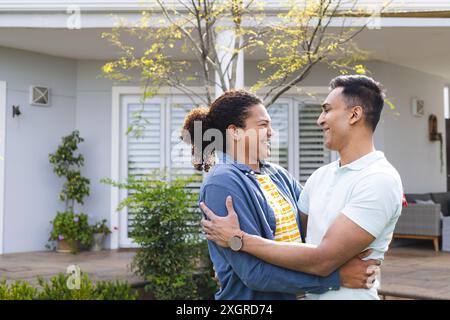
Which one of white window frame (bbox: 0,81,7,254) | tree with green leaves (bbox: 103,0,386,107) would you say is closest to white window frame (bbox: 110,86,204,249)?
white window frame (bbox: 0,81,7,254)

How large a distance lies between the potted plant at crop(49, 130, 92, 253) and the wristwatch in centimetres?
621

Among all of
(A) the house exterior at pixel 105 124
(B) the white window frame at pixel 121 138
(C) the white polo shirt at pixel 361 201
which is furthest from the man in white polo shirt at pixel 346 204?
(B) the white window frame at pixel 121 138

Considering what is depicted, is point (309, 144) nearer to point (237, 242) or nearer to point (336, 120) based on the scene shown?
point (336, 120)

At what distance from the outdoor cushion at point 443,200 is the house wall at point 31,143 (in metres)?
5.50

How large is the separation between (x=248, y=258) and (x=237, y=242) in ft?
0.20

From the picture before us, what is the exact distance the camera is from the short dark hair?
5.76 ft

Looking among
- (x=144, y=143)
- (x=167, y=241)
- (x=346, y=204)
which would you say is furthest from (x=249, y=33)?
(x=346, y=204)

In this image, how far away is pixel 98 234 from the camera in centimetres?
784

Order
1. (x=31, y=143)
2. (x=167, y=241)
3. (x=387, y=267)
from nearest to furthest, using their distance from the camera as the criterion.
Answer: (x=167, y=241), (x=387, y=267), (x=31, y=143)

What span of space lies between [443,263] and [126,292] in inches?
147

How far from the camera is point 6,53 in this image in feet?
24.5
